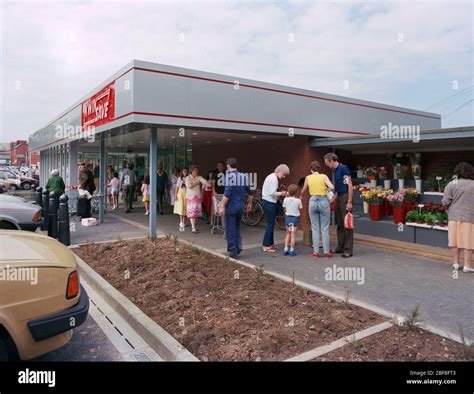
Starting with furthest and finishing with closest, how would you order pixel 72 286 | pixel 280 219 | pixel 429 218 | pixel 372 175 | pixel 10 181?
pixel 10 181 < pixel 280 219 < pixel 372 175 < pixel 429 218 < pixel 72 286

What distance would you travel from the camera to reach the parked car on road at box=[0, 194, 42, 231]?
817 centimetres

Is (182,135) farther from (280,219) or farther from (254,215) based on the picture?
(280,219)

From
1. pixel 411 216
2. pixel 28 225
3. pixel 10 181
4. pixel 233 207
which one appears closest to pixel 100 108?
pixel 28 225

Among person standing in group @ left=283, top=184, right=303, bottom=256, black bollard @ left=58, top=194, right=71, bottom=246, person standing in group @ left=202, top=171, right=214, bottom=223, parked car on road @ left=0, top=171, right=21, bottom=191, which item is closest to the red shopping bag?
person standing in group @ left=283, top=184, right=303, bottom=256

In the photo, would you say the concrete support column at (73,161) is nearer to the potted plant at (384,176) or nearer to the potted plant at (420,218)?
the potted plant at (384,176)

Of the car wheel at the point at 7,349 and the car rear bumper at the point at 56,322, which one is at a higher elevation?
the car rear bumper at the point at 56,322

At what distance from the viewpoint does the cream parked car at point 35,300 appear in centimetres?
269

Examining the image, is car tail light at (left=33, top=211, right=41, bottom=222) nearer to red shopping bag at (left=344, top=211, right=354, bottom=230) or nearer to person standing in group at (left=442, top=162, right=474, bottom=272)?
red shopping bag at (left=344, top=211, right=354, bottom=230)

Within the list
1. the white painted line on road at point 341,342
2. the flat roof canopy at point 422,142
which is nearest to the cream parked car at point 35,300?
the white painted line on road at point 341,342

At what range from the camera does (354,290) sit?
5.13m

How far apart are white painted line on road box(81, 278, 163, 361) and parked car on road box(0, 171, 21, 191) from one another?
28478 mm

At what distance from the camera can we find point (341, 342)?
3.41 metres

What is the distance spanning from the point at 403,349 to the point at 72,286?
9.84 feet
